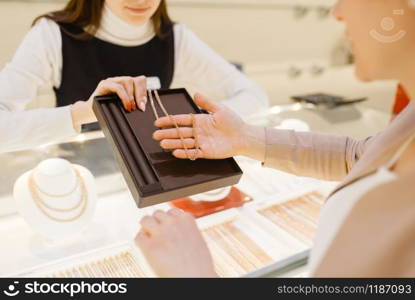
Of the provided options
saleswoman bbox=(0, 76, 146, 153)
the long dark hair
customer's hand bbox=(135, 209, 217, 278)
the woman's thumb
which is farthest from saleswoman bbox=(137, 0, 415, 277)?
the long dark hair

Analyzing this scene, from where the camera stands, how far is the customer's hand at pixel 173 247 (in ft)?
1.61

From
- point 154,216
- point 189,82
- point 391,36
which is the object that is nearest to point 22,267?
point 154,216

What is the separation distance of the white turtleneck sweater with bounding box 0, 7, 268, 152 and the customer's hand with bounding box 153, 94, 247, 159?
258 mm

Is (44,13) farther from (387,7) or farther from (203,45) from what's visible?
(387,7)

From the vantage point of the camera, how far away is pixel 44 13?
39.9 inches

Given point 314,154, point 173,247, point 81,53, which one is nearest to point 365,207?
point 173,247

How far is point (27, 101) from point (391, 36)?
81cm

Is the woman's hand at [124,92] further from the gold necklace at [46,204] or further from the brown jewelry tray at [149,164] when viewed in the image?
the gold necklace at [46,204]

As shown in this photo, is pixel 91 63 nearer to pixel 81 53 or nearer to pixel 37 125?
pixel 81 53

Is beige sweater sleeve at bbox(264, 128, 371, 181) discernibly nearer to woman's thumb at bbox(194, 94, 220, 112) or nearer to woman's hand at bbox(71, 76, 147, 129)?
woman's thumb at bbox(194, 94, 220, 112)

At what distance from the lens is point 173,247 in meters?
0.50

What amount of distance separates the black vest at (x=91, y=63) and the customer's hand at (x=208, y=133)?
180 millimetres

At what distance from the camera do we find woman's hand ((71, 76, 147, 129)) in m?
0.71

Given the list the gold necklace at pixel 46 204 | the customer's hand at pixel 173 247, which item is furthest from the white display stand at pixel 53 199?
the customer's hand at pixel 173 247
